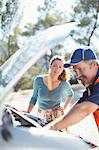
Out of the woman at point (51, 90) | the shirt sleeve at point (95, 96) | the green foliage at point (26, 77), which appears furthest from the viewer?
the woman at point (51, 90)

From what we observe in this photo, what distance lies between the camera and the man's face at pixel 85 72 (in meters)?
3.45

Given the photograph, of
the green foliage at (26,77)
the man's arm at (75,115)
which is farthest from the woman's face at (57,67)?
the man's arm at (75,115)

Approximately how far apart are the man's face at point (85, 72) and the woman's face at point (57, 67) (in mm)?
1807

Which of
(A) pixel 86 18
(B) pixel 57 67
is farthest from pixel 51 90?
(A) pixel 86 18

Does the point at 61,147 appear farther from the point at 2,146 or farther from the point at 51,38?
the point at 51,38

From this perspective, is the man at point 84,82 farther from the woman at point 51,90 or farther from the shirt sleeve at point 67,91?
the shirt sleeve at point 67,91

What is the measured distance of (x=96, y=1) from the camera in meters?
31.2

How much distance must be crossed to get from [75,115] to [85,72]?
380 millimetres

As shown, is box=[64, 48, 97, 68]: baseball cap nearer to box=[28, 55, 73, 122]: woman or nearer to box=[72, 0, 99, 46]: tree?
box=[28, 55, 73, 122]: woman

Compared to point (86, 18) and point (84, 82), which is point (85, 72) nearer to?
point (84, 82)

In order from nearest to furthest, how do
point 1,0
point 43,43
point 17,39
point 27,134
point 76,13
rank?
point 43,43 → point 27,134 → point 1,0 → point 17,39 → point 76,13

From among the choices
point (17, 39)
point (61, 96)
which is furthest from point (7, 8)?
point (61, 96)

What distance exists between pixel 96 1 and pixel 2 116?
2893 cm

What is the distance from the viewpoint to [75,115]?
10.7 ft
